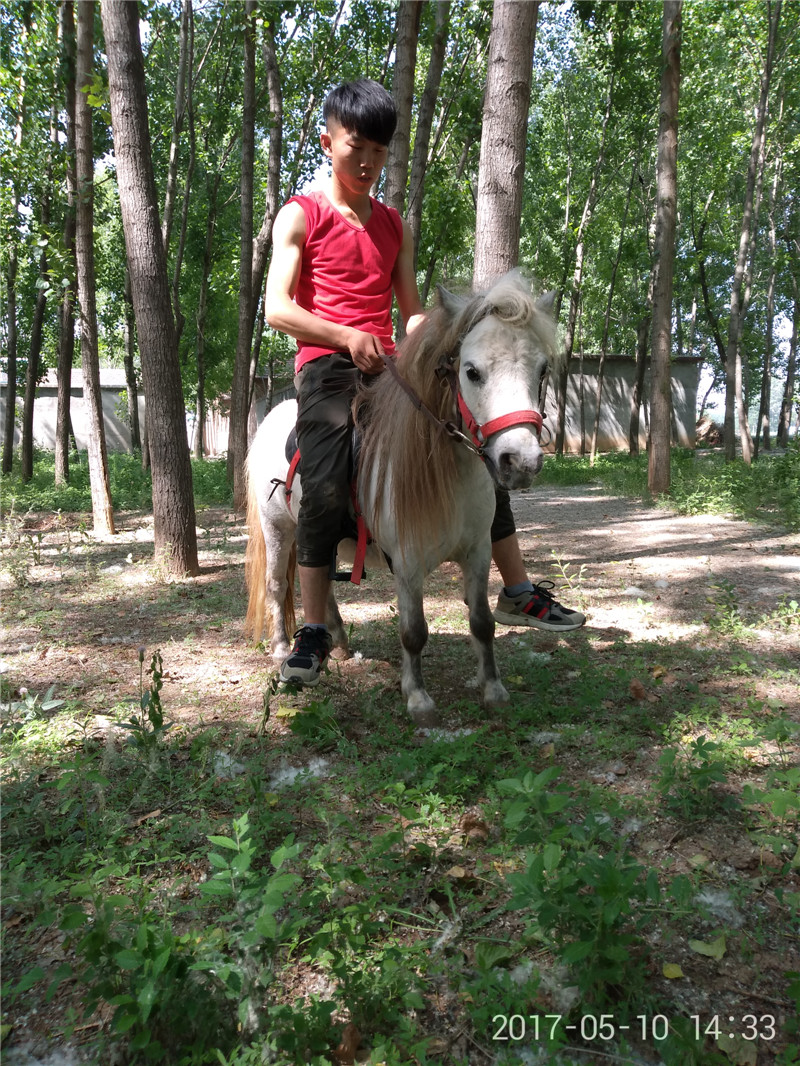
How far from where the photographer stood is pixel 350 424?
11.1 feet

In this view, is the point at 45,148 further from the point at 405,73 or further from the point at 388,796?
the point at 388,796

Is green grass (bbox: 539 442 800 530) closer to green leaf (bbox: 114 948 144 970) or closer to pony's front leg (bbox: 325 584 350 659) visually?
pony's front leg (bbox: 325 584 350 659)

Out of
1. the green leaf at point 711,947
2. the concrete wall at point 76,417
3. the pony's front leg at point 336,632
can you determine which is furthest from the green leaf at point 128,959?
the concrete wall at point 76,417

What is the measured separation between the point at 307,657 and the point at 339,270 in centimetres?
194

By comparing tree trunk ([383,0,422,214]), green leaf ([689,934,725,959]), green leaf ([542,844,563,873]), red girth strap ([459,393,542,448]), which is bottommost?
green leaf ([689,934,725,959])

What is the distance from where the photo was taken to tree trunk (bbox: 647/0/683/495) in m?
9.69

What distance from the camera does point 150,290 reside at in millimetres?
6238

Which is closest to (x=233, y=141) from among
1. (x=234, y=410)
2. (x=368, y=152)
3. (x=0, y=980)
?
(x=234, y=410)

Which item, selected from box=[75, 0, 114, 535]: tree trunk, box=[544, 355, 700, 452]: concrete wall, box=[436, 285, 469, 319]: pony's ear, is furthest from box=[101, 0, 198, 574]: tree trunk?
box=[544, 355, 700, 452]: concrete wall

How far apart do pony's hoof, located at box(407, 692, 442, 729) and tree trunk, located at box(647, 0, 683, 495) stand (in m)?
8.53

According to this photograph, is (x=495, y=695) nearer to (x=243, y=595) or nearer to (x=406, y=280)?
(x=406, y=280)

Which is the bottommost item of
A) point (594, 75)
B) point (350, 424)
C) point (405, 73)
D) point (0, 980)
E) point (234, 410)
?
point (0, 980)

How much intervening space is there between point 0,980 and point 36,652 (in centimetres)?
295
